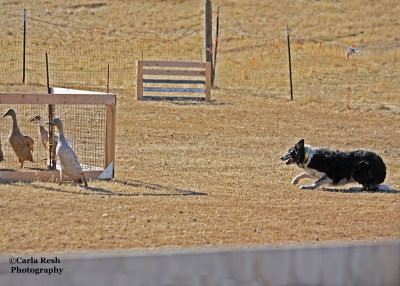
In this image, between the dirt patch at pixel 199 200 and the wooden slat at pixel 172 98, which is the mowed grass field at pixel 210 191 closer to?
the dirt patch at pixel 199 200

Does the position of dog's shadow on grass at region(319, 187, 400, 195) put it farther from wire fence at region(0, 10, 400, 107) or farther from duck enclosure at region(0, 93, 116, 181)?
wire fence at region(0, 10, 400, 107)

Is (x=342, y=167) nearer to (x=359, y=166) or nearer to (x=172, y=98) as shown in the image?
(x=359, y=166)

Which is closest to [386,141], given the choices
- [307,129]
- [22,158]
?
[307,129]

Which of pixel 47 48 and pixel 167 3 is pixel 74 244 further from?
pixel 167 3

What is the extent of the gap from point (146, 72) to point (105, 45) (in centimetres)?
1680

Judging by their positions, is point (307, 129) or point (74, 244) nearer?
point (74, 244)

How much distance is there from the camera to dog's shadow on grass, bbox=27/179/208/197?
9.55m

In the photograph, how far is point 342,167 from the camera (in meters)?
11.0

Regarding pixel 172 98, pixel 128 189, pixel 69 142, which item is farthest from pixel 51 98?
pixel 172 98

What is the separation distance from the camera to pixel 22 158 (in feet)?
35.6

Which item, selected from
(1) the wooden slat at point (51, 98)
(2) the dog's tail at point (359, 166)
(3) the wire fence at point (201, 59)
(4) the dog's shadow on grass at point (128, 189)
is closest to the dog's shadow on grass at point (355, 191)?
(2) the dog's tail at point (359, 166)

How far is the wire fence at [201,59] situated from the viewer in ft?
80.3

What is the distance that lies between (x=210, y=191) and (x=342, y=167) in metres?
2.14

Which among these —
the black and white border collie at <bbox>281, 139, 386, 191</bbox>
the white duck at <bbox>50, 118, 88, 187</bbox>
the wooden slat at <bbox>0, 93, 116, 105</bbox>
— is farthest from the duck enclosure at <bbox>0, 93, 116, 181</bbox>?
the black and white border collie at <bbox>281, 139, 386, 191</bbox>
